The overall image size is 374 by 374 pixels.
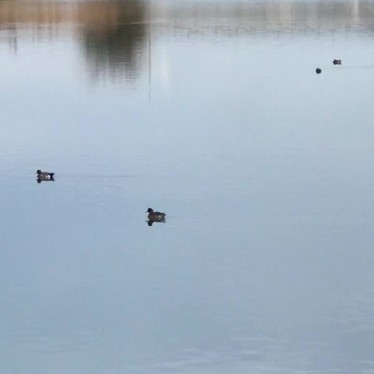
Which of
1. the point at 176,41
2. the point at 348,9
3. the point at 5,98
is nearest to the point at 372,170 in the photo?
the point at 5,98

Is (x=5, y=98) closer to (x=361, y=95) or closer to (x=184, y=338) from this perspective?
(x=361, y=95)

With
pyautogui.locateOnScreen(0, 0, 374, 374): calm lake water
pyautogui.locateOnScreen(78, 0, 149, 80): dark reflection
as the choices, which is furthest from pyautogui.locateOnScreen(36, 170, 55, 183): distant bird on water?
pyautogui.locateOnScreen(78, 0, 149, 80): dark reflection

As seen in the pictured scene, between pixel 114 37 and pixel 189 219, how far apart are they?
84.2 ft

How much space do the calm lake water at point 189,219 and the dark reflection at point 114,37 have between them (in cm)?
57

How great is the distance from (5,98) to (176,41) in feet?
42.3

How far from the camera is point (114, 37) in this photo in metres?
39.9

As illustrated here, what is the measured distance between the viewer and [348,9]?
53000 mm

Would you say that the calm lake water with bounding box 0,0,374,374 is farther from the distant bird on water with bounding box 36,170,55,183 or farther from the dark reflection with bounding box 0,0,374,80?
the dark reflection with bounding box 0,0,374,80

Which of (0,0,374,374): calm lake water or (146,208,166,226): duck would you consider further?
(146,208,166,226): duck

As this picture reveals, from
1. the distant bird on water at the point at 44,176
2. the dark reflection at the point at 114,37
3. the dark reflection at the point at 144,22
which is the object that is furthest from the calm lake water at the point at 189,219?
the dark reflection at the point at 144,22

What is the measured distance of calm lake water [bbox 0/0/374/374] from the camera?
10984 millimetres

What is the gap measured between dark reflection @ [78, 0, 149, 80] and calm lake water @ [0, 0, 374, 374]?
57 cm

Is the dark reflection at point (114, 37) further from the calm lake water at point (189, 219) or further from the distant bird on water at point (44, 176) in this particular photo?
the distant bird on water at point (44, 176)

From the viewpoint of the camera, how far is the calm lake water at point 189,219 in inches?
432
